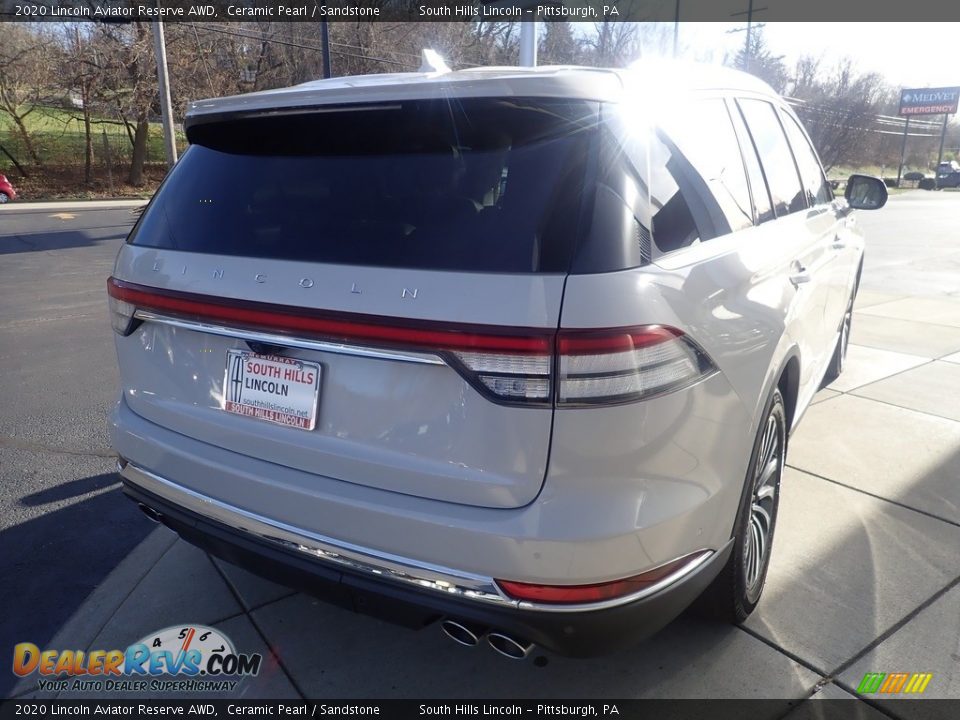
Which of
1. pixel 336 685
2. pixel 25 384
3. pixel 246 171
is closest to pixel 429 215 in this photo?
pixel 246 171

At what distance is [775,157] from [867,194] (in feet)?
6.22

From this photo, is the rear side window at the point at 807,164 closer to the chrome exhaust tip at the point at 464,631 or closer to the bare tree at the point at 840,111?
the chrome exhaust tip at the point at 464,631

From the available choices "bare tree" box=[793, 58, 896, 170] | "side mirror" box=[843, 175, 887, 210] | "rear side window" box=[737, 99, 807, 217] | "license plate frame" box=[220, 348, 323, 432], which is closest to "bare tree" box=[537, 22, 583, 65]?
"bare tree" box=[793, 58, 896, 170]

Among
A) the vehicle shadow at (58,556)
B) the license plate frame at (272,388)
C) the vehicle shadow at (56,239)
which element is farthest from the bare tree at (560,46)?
the license plate frame at (272,388)

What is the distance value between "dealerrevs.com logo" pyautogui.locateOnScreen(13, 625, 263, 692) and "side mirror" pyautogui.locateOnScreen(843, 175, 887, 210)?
4.41m

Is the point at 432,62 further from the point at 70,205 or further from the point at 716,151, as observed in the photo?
the point at 70,205

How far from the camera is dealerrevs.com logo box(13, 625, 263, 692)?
260 cm

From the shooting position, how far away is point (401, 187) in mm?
2096

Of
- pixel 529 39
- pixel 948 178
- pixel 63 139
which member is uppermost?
pixel 529 39

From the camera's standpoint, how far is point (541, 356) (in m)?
1.78

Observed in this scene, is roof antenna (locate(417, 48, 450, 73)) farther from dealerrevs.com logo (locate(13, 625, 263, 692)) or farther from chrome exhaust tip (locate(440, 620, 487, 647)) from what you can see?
dealerrevs.com logo (locate(13, 625, 263, 692))

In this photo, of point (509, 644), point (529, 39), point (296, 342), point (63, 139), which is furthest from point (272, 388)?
point (63, 139)

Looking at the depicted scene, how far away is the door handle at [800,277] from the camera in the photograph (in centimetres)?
295

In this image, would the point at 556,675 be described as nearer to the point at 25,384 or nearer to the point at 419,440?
the point at 419,440
